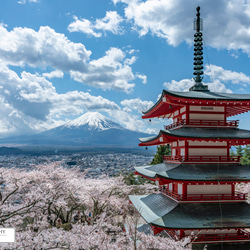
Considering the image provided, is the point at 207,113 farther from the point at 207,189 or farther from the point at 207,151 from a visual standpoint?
the point at 207,189

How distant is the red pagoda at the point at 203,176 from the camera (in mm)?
10672

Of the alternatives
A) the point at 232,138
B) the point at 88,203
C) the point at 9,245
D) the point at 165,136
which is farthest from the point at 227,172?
the point at 88,203

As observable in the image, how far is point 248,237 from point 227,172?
3.30 m

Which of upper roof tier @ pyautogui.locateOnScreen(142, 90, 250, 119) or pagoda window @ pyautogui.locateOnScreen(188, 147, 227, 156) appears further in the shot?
pagoda window @ pyautogui.locateOnScreen(188, 147, 227, 156)

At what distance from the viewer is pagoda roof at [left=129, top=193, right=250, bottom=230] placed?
10164 mm

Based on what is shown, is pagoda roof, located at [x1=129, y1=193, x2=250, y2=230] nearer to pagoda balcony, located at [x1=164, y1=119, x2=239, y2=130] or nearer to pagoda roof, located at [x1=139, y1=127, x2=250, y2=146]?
pagoda roof, located at [x1=139, y1=127, x2=250, y2=146]

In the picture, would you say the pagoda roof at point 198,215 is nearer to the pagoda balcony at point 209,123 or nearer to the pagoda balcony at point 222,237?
the pagoda balcony at point 222,237

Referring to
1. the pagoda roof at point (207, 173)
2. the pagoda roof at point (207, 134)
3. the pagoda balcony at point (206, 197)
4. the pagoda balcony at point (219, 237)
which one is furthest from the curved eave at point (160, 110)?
the pagoda balcony at point (219, 237)

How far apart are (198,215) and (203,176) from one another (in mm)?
1818

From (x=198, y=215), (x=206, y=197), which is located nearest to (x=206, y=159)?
(x=206, y=197)

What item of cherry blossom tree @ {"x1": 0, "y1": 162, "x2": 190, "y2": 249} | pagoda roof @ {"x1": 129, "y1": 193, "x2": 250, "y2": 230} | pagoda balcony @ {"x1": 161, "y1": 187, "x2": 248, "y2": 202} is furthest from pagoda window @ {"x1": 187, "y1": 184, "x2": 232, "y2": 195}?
cherry blossom tree @ {"x1": 0, "y1": 162, "x2": 190, "y2": 249}

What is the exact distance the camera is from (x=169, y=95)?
1155cm

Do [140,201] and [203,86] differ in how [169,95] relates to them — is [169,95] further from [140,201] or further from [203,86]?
[140,201]

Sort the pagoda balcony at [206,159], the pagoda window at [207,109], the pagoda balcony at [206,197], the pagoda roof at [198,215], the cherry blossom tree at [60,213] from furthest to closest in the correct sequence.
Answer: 1. the pagoda window at [207,109]
2. the pagoda balcony at [206,159]
3. the pagoda balcony at [206,197]
4. the pagoda roof at [198,215]
5. the cherry blossom tree at [60,213]
